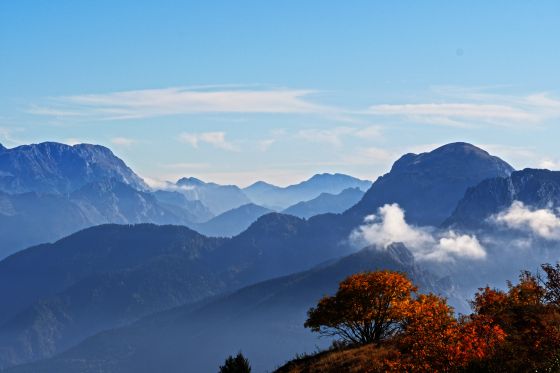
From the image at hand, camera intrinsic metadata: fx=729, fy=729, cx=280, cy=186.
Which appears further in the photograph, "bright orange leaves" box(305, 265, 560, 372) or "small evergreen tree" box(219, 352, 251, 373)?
"small evergreen tree" box(219, 352, 251, 373)

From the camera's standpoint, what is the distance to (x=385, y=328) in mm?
81625

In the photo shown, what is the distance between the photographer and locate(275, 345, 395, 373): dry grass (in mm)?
63312

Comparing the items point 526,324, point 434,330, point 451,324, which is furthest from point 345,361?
point 526,324

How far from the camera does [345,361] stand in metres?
68.2

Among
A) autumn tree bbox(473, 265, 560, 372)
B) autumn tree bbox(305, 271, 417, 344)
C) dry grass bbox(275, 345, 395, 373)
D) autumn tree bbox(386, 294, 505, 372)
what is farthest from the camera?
autumn tree bbox(305, 271, 417, 344)

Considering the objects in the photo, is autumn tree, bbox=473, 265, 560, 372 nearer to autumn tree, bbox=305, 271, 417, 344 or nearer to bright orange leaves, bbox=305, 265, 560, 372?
bright orange leaves, bbox=305, 265, 560, 372

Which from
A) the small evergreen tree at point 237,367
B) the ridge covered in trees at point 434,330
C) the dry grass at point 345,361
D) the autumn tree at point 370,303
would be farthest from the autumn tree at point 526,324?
the small evergreen tree at point 237,367

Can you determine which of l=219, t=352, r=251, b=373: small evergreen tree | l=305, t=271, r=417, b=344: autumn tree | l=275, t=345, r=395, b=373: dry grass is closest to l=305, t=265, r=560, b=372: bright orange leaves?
l=305, t=271, r=417, b=344: autumn tree

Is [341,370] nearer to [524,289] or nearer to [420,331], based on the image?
[420,331]

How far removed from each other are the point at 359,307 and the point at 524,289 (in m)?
20.9

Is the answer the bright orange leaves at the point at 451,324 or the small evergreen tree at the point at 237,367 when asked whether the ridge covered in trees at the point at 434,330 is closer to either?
the bright orange leaves at the point at 451,324

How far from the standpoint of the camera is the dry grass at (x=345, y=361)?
63312mm

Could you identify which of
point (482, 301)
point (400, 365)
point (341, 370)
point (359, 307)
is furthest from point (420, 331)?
point (482, 301)

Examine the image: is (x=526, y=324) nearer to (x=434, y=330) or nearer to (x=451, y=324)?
(x=451, y=324)
